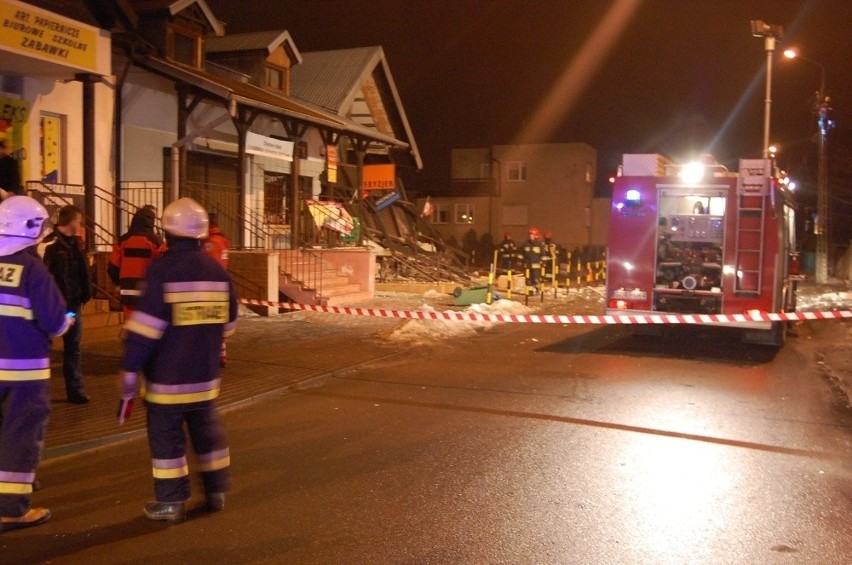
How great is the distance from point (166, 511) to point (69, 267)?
3145mm

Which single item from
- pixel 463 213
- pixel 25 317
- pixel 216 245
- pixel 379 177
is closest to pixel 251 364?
pixel 216 245

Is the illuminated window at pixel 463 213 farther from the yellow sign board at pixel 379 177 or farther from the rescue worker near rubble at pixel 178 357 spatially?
the rescue worker near rubble at pixel 178 357

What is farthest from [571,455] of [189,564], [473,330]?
[473,330]

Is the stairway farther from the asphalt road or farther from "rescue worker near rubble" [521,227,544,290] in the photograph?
the asphalt road

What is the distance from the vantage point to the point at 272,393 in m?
8.44

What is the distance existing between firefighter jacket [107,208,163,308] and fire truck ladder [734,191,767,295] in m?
8.19

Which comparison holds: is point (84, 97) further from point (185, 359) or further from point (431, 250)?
point (431, 250)

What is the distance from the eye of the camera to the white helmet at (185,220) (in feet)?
15.2

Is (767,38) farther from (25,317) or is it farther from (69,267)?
(25,317)

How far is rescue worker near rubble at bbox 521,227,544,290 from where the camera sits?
2003cm

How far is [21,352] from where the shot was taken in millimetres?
4484

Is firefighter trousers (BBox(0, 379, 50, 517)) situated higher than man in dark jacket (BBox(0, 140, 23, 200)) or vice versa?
man in dark jacket (BBox(0, 140, 23, 200))

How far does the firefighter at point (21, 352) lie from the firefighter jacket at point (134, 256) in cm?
332

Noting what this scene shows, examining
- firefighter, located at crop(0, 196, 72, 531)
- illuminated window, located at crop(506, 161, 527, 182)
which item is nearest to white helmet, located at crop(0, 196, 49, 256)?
firefighter, located at crop(0, 196, 72, 531)
